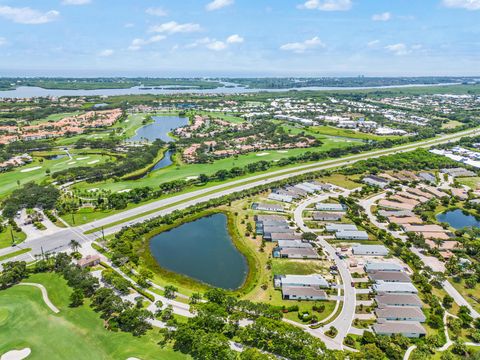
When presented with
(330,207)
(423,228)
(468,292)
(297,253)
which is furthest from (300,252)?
(423,228)

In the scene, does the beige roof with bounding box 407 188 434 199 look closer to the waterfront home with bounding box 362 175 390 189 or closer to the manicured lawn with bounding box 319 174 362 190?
the waterfront home with bounding box 362 175 390 189

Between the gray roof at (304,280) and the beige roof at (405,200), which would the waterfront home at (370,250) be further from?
the beige roof at (405,200)

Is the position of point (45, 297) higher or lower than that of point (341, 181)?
lower

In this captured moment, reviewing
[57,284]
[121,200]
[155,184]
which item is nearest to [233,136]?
[155,184]

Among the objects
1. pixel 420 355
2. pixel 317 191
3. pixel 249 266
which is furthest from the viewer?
pixel 317 191

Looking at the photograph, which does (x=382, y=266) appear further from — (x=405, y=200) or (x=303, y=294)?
(x=405, y=200)

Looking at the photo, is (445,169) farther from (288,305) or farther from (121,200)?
(121,200)
